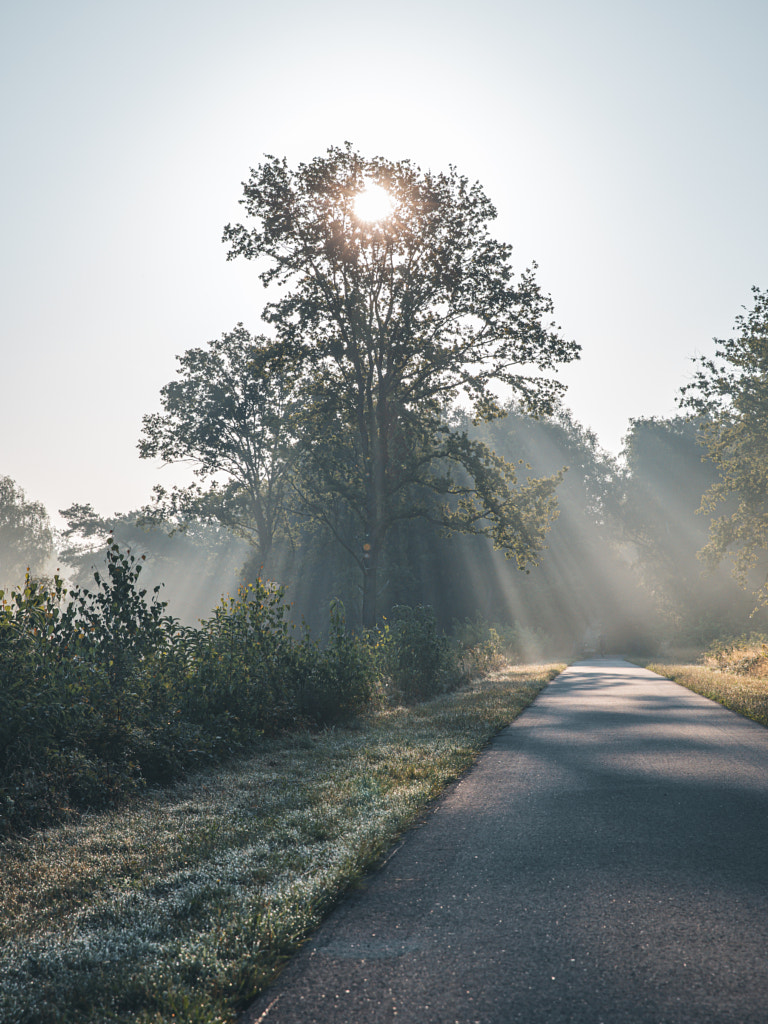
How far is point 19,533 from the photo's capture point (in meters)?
97.6

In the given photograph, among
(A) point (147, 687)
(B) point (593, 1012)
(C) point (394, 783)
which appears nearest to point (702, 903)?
(B) point (593, 1012)

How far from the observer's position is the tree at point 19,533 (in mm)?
96062

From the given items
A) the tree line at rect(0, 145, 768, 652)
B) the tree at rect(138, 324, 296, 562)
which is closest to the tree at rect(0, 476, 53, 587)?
the tree line at rect(0, 145, 768, 652)

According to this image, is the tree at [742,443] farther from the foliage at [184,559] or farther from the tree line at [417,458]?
the foliage at [184,559]

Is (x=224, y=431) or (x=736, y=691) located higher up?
(x=224, y=431)

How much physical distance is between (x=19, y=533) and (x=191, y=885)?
107 m

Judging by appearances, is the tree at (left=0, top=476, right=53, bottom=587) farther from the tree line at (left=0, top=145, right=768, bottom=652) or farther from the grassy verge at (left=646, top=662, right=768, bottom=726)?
the grassy verge at (left=646, top=662, right=768, bottom=726)

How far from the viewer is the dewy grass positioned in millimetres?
2559

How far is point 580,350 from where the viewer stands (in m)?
22.4

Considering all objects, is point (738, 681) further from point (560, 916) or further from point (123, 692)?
point (560, 916)

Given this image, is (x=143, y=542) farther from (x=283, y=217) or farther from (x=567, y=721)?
(x=567, y=721)

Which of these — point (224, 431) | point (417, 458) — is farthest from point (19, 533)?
point (417, 458)

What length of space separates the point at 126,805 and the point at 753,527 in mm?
36659

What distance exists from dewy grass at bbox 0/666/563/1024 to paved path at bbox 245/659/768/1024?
8.6 inches
